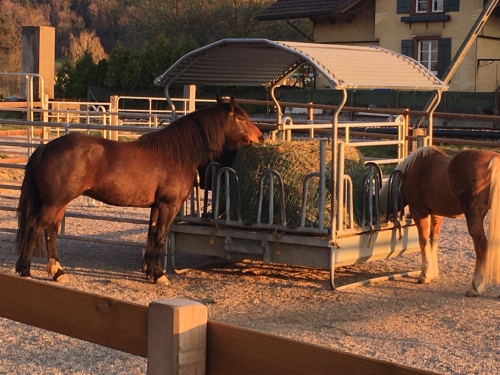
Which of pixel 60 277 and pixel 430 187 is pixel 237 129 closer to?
pixel 430 187

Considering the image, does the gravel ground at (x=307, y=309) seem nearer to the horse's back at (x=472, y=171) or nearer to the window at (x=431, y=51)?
the horse's back at (x=472, y=171)

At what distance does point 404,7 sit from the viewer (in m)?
33.1

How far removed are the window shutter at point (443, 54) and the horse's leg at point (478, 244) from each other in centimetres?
2591

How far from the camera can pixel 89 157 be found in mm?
7129

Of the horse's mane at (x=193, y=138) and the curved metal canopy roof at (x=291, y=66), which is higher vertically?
the curved metal canopy roof at (x=291, y=66)

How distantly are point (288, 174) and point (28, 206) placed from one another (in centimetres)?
231

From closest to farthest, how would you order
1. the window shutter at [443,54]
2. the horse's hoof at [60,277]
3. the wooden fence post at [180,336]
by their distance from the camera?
1. the wooden fence post at [180,336]
2. the horse's hoof at [60,277]
3. the window shutter at [443,54]

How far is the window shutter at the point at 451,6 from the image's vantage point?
31.6m

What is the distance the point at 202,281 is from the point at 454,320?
2482mm

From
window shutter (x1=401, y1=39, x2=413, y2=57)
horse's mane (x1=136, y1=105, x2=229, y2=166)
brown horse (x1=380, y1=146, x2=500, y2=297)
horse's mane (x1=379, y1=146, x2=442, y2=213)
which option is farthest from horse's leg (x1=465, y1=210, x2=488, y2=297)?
window shutter (x1=401, y1=39, x2=413, y2=57)

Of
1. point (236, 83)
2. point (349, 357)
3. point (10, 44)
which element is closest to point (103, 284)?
point (236, 83)

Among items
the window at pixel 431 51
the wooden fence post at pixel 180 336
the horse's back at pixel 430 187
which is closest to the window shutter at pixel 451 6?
the window at pixel 431 51

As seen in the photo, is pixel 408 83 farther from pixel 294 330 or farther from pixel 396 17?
pixel 396 17

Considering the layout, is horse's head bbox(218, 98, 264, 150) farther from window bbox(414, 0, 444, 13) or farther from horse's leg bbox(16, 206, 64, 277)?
window bbox(414, 0, 444, 13)
